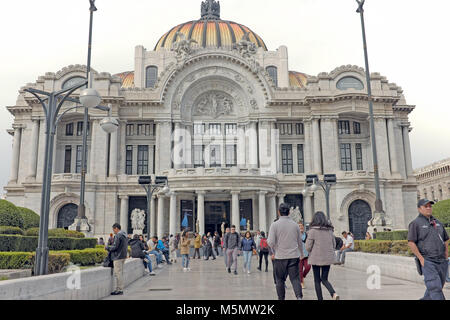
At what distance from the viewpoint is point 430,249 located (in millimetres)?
7219

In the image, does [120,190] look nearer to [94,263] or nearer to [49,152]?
[94,263]

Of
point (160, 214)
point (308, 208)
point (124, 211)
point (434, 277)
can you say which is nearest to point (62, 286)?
point (434, 277)

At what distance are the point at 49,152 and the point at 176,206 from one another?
2930 centimetres

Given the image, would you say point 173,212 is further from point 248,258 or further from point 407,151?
point 407,151

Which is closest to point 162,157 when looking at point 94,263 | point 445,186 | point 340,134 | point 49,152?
point 340,134

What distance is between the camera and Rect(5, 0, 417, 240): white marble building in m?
41.2

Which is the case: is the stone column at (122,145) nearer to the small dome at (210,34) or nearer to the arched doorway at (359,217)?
the small dome at (210,34)

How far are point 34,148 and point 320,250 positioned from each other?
40.8 m

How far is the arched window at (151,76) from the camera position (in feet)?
172

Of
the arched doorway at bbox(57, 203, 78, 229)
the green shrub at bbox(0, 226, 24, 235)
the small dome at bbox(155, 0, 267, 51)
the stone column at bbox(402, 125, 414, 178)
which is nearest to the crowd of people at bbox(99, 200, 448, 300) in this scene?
the green shrub at bbox(0, 226, 24, 235)

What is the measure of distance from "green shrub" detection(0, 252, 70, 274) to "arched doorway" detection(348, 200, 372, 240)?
34722mm

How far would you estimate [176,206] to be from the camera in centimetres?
4028

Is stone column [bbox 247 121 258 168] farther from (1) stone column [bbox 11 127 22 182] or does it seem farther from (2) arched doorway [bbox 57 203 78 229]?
(1) stone column [bbox 11 127 22 182]
